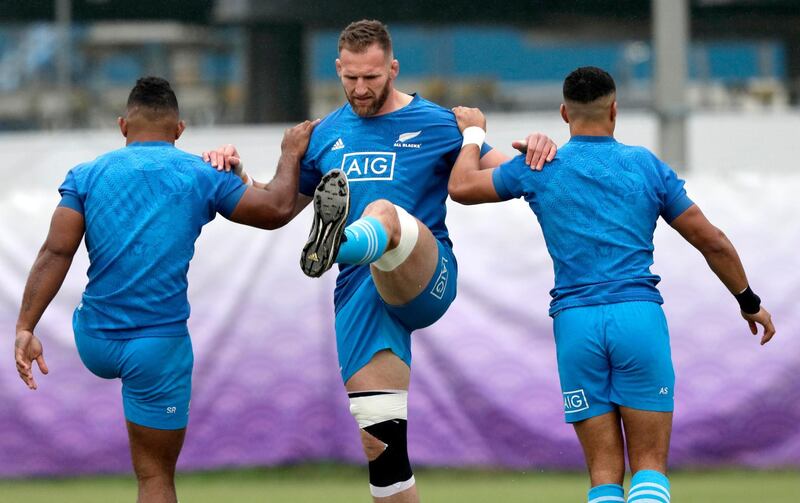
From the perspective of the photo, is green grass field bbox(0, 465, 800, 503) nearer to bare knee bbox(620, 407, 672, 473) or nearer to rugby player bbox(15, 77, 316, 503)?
rugby player bbox(15, 77, 316, 503)

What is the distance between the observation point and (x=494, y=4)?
67.1 feet

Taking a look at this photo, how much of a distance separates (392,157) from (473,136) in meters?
0.37

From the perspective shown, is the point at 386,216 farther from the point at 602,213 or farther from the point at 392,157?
the point at 602,213

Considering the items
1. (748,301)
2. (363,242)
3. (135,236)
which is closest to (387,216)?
(363,242)

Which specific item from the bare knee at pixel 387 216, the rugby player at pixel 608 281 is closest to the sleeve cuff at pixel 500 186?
the rugby player at pixel 608 281

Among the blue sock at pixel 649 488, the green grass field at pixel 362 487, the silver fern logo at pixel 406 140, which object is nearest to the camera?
the blue sock at pixel 649 488

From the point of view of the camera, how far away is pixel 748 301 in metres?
6.04

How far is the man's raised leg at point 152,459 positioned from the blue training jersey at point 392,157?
966 millimetres

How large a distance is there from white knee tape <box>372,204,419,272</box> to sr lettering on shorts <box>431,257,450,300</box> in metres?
0.31

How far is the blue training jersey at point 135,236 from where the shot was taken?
600cm

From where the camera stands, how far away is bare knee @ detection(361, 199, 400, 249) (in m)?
5.71

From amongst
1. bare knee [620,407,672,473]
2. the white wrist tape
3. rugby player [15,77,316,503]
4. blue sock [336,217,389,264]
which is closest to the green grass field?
rugby player [15,77,316,503]

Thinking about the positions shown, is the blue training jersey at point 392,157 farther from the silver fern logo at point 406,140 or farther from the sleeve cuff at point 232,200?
the sleeve cuff at point 232,200

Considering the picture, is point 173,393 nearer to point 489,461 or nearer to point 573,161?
point 573,161
